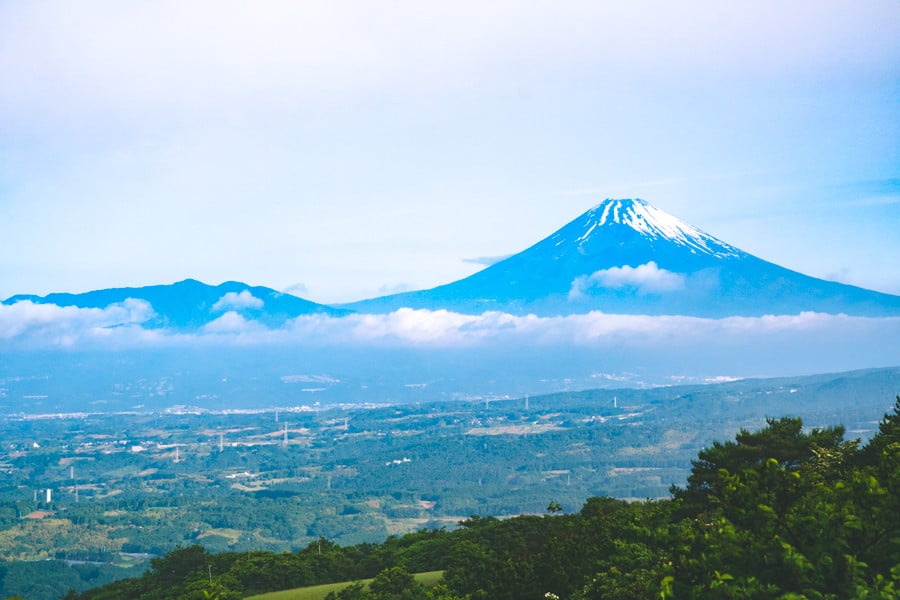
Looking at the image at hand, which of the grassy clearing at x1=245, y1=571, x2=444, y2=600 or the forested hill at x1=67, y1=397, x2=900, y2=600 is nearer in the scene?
the forested hill at x1=67, y1=397, x2=900, y2=600

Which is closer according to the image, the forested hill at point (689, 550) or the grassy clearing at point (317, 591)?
the forested hill at point (689, 550)

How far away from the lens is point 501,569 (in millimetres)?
35438

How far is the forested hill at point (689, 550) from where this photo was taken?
18406 mm

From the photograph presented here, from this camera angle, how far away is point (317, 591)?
46906 mm

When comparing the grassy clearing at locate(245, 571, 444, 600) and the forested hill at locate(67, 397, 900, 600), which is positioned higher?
the forested hill at locate(67, 397, 900, 600)

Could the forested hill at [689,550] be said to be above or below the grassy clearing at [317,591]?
above

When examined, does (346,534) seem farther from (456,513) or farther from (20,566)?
(20,566)

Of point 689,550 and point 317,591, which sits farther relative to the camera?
point 317,591

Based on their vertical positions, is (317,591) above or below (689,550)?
below

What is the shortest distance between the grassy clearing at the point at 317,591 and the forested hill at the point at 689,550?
108 cm

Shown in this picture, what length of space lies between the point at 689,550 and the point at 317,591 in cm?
2954

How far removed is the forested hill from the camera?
18.4 metres

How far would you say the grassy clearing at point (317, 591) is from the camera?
146 feet

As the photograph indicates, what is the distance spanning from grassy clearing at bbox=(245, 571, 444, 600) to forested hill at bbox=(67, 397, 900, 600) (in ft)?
3.55
